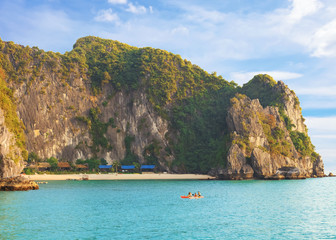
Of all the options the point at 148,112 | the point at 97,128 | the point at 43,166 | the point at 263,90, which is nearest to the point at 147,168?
the point at 148,112

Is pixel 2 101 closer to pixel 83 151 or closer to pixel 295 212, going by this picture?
pixel 83 151

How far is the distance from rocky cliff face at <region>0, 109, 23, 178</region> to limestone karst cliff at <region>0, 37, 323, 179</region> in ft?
120

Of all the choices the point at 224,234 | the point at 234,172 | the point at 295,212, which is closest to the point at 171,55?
the point at 234,172

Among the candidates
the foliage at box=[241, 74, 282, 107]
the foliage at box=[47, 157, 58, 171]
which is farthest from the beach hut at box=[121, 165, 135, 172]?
the foliage at box=[241, 74, 282, 107]

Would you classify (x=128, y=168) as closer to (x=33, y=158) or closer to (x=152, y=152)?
(x=152, y=152)

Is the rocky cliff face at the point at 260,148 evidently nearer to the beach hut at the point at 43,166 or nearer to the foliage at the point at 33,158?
the beach hut at the point at 43,166

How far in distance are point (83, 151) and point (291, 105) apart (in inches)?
2835

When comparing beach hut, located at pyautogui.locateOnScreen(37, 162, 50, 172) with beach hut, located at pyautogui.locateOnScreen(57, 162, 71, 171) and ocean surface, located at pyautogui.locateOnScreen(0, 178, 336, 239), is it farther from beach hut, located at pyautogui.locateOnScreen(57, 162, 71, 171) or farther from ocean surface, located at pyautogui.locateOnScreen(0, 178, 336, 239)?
ocean surface, located at pyautogui.locateOnScreen(0, 178, 336, 239)

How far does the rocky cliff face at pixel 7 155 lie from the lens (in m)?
61.7

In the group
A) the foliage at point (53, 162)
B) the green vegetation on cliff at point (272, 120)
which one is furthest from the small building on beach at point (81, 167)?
the green vegetation on cliff at point (272, 120)

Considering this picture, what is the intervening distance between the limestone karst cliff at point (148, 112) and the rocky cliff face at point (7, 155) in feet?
120

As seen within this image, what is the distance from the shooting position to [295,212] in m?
34.6

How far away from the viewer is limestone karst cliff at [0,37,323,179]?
3922 inches

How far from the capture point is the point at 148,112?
117625mm
